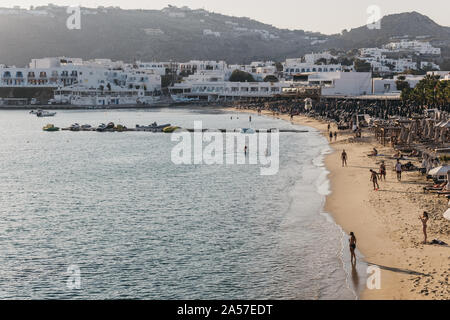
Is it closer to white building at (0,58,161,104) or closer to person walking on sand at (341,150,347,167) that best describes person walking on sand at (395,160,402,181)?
person walking on sand at (341,150,347,167)

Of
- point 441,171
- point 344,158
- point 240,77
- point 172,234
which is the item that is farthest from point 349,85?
point 172,234

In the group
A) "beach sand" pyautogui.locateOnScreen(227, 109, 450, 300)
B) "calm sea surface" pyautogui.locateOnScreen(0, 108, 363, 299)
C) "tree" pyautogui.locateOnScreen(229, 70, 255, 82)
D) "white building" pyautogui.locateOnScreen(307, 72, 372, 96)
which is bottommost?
"calm sea surface" pyautogui.locateOnScreen(0, 108, 363, 299)

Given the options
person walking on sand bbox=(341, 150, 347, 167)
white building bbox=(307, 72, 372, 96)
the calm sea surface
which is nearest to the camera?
the calm sea surface

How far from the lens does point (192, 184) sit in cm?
3847

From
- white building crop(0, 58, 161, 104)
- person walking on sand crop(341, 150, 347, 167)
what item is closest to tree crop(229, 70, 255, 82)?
white building crop(0, 58, 161, 104)

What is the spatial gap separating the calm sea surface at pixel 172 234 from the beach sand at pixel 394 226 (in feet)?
3.43

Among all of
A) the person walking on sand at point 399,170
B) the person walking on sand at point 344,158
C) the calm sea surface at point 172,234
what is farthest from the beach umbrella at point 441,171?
the person walking on sand at point 344,158

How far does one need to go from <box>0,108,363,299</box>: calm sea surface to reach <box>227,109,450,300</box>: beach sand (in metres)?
1.05

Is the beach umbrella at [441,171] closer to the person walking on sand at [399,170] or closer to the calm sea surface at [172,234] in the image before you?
the person walking on sand at [399,170]

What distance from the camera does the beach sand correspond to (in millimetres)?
17344

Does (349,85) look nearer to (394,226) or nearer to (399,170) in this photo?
(399,170)

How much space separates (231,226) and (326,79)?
104m

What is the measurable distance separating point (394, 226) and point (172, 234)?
384 inches

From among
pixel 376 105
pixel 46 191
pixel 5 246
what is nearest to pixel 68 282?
pixel 5 246
